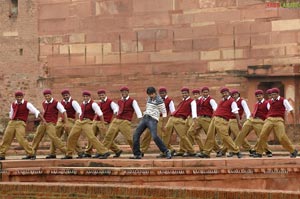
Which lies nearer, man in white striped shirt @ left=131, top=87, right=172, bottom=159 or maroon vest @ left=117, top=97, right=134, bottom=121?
man in white striped shirt @ left=131, top=87, right=172, bottom=159

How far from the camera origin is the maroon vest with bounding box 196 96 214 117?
16.3 m

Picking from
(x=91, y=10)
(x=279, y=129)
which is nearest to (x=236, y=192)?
(x=279, y=129)

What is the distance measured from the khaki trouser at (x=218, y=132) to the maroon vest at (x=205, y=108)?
0.58 metres

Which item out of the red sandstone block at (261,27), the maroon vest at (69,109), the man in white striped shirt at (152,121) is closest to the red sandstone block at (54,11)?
the red sandstone block at (261,27)

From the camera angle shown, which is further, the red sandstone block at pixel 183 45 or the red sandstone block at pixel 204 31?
the red sandstone block at pixel 183 45

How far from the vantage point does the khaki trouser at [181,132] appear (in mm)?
16172

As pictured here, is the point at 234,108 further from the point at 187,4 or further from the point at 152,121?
the point at 187,4

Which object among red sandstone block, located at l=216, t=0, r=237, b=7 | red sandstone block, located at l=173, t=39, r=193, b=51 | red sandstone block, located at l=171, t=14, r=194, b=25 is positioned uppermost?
red sandstone block, located at l=216, t=0, r=237, b=7

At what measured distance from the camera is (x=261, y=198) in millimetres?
9719

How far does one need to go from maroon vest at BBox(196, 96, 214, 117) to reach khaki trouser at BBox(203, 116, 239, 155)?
58 cm

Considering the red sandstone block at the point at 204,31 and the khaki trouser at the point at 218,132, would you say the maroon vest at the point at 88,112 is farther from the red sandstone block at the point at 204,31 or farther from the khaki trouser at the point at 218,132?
the red sandstone block at the point at 204,31

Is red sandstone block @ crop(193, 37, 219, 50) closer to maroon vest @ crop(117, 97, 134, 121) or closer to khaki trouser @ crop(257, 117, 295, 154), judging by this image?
maroon vest @ crop(117, 97, 134, 121)

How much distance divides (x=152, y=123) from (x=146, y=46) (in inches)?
265

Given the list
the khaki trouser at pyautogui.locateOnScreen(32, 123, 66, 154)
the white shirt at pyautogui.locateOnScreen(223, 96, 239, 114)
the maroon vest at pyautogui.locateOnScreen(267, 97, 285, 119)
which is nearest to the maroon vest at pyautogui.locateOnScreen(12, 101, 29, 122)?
the khaki trouser at pyautogui.locateOnScreen(32, 123, 66, 154)
